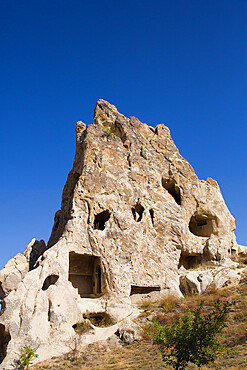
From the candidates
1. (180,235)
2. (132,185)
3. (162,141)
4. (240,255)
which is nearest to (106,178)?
(132,185)

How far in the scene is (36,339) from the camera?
36.4 feet

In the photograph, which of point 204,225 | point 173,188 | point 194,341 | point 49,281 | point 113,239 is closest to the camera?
point 194,341

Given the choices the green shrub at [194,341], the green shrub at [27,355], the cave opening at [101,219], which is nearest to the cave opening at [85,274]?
the cave opening at [101,219]

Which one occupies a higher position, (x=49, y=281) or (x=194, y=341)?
(x=49, y=281)

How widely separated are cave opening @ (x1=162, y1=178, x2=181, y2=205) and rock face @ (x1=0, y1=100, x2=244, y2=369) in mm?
66

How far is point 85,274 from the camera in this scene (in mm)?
16156

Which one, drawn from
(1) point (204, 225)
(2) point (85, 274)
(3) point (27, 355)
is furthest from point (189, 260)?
(3) point (27, 355)

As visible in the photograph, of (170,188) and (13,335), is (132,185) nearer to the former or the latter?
(170,188)

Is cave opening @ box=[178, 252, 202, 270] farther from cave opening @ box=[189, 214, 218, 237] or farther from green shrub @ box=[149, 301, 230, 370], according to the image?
green shrub @ box=[149, 301, 230, 370]

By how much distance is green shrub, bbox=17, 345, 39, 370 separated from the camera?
10.1m

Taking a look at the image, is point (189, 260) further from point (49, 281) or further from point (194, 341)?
point (194, 341)

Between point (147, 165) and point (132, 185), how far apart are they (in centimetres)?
250

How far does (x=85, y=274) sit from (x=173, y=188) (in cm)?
882

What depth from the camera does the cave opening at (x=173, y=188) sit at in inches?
852
